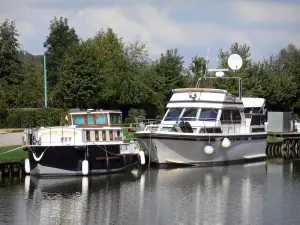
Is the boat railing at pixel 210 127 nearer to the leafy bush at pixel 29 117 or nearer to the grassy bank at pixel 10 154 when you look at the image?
the grassy bank at pixel 10 154

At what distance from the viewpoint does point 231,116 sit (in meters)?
41.9

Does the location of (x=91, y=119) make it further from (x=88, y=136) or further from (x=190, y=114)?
(x=190, y=114)

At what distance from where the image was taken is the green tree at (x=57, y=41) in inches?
2879

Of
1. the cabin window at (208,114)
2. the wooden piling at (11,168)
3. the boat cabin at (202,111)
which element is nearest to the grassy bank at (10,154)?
the wooden piling at (11,168)

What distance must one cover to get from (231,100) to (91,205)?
17435mm

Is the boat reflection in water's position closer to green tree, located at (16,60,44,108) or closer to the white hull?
the white hull

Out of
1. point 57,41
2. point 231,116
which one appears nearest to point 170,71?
point 57,41

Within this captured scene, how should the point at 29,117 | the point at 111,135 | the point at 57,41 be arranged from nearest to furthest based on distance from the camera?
1. the point at 111,135
2. the point at 29,117
3. the point at 57,41

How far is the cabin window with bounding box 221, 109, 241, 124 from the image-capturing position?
4106 cm

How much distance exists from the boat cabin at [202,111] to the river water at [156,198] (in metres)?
3.13

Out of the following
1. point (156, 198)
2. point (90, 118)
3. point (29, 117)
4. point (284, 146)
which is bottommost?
point (156, 198)

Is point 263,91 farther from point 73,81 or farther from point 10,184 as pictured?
point 10,184

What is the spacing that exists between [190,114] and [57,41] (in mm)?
36653

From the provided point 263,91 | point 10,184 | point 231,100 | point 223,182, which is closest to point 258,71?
point 263,91
